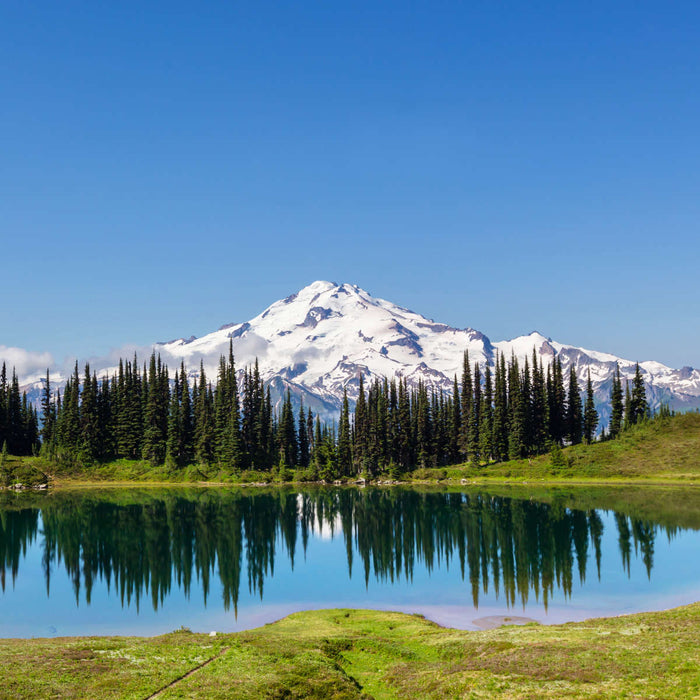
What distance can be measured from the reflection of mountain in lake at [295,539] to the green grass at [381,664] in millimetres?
19803

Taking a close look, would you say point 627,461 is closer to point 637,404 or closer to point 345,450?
point 637,404

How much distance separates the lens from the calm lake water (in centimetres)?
5175

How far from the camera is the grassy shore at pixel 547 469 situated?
13975 centimetres

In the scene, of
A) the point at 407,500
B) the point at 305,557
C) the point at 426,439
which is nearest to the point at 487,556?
the point at 305,557

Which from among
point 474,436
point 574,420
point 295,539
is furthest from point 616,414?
point 295,539

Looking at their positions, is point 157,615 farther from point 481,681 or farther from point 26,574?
point 481,681

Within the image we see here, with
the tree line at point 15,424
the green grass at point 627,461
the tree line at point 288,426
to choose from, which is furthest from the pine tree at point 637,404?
the tree line at point 15,424

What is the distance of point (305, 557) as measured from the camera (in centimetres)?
7769

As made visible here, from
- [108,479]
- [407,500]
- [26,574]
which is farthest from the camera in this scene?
[108,479]

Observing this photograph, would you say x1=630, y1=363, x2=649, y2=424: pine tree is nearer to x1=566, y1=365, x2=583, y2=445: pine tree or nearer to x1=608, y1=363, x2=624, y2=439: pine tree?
x1=608, y1=363, x2=624, y2=439: pine tree

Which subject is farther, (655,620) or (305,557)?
(305,557)

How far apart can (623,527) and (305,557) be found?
136 ft

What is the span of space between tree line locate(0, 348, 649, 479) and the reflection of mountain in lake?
148 ft

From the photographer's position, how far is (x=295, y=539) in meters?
87.9
